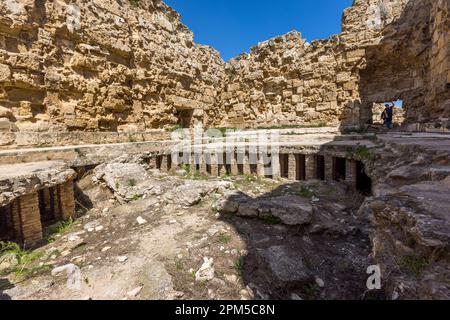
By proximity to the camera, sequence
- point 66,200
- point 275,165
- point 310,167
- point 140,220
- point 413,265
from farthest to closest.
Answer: point 275,165
point 310,167
point 66,200
point 140,220
point 413,265

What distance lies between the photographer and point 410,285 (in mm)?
1438

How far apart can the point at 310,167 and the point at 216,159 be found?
3.06 meters

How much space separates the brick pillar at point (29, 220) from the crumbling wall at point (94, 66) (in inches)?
181

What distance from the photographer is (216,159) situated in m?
7.85

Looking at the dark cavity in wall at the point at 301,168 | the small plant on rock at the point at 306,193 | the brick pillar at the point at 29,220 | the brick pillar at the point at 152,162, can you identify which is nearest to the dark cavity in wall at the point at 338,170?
the dark cavity in wall at the point at 301,168

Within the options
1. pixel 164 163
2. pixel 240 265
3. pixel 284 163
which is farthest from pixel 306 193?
pixel 164 163

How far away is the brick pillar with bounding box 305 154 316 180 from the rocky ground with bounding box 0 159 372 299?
1689 millimetres

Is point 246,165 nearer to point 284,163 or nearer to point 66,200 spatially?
point 284,163

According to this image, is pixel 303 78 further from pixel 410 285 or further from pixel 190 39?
pixel 410 285

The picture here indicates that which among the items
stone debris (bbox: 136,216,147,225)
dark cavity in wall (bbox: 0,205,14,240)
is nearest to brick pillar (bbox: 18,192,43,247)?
dark cavity in wall (bbox: 0,205,14,240)

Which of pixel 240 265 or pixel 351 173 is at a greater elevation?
pixel 351 173

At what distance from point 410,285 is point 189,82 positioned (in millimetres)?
12907

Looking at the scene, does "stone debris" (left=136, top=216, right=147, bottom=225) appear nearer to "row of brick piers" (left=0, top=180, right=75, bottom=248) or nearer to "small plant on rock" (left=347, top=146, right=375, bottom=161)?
"row of brick piers" (left=0, top=180, right=75, bottom=248)
